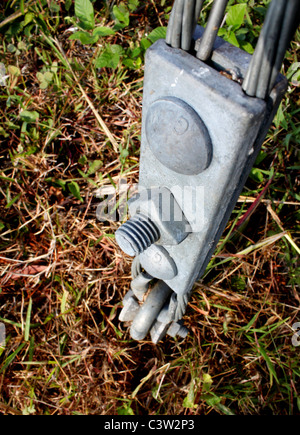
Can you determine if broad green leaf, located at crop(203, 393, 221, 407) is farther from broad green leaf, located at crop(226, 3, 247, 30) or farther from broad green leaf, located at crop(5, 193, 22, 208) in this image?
broad green leaf, located at crop(226, 3, 247, 30)

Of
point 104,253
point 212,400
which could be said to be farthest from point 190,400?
point 104,253

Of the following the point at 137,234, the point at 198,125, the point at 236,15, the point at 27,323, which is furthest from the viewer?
the point at 27,323

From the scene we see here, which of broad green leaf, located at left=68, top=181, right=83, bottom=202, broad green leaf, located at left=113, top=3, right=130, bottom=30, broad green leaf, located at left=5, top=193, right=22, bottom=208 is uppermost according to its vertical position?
broad green leaf, located at left=113, top=3, right=130, bottom=30

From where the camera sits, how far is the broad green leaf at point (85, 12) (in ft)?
4.83

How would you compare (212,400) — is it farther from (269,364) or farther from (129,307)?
(129,307)

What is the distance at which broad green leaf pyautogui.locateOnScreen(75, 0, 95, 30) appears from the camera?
1474 millimetres

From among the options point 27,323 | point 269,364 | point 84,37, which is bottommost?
point 27,323

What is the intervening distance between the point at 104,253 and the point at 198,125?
0.91 meters

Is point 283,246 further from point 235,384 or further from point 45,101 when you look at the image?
point 45,101

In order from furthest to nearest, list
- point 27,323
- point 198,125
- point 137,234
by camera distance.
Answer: point 27,323, point 137,234, point 198,125

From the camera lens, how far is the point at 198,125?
0.70 m

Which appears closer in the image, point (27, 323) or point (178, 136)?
→ point (178, 136)

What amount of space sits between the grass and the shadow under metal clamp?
52cm

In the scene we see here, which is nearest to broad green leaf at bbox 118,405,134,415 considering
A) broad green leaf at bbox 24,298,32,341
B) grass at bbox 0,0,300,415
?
grass at bbox 0,0,300,415
